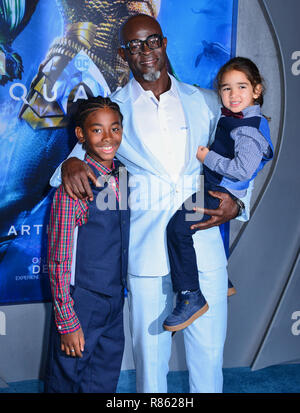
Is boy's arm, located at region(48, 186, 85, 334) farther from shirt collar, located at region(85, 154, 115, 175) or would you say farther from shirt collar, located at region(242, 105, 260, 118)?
shirt collar, located at region(242, 105, 260, 118)

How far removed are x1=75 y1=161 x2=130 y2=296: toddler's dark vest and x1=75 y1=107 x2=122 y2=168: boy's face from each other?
0.26 feet

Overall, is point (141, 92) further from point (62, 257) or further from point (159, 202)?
point (62, 257)

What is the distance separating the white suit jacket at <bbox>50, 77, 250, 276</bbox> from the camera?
1836 mm

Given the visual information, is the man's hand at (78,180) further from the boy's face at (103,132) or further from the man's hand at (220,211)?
the man's hand at (220,211)

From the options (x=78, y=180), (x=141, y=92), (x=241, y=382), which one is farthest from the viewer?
(x=241, y=382)

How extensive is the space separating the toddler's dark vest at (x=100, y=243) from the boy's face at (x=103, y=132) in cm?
8

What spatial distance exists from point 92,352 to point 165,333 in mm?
300

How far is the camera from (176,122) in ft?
6.22

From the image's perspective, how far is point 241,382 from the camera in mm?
2711

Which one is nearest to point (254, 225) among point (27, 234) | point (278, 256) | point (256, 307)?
point (278, 256)

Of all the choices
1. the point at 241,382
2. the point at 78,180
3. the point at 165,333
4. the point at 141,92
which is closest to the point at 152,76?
the point at 141,92

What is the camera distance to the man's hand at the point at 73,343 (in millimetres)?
1712

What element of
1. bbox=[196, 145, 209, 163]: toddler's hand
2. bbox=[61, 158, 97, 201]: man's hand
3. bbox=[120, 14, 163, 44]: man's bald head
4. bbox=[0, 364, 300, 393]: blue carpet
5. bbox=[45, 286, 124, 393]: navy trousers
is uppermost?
bbox=[120, 14, 163, 44]: man's bald head

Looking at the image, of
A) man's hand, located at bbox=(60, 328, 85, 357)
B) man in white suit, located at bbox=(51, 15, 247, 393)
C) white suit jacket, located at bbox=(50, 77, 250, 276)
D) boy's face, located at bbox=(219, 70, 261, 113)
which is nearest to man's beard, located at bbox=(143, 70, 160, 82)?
man in white suit, located at bbox=(51, 15, 247, 393)
